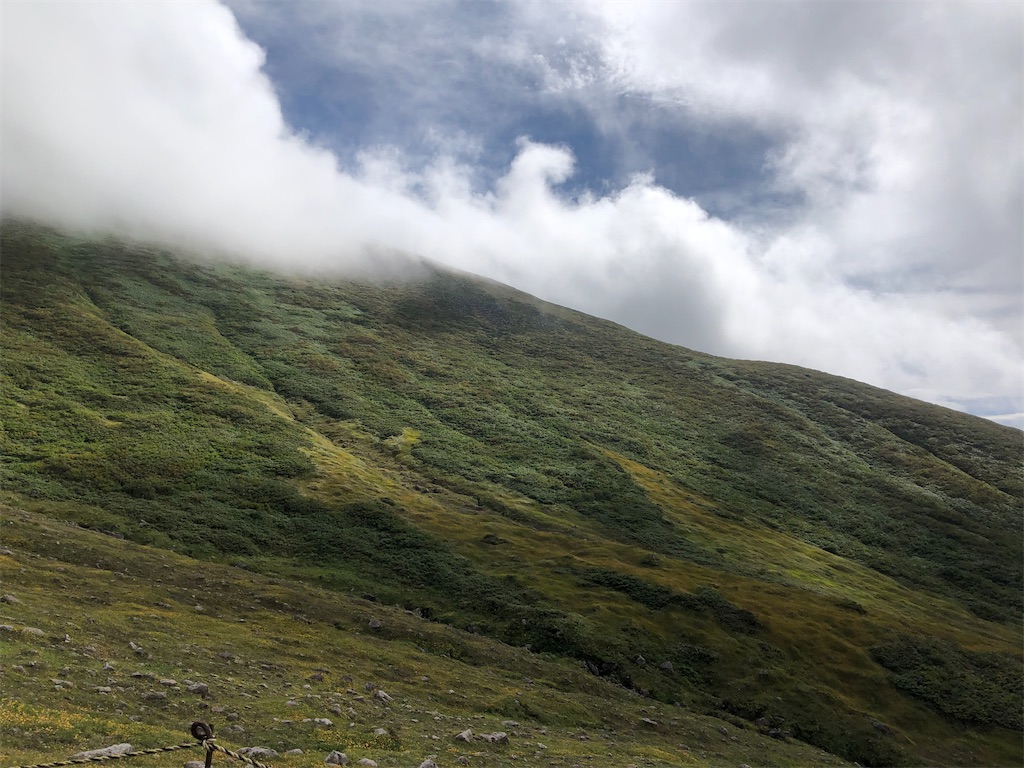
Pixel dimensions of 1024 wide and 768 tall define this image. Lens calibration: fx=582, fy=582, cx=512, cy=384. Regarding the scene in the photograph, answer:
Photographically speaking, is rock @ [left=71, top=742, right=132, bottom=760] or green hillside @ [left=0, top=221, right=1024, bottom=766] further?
green hillside @ [left=0, top=221, right=1024, bottom=766]

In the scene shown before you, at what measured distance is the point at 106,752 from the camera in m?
12.5

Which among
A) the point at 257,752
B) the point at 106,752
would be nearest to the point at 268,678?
the point at 257,752

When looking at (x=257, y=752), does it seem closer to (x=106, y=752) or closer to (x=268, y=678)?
(x=106, y=752)

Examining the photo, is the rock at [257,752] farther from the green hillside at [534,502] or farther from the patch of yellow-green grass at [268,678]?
the green hillside at [534,502]

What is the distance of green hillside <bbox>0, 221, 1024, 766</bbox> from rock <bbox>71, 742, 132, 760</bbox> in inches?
72.6

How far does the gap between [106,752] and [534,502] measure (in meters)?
69.2

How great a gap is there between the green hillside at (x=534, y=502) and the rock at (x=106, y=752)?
Result: 1844 millimetres

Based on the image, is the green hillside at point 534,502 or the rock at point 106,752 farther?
the green hillside at point 534,502

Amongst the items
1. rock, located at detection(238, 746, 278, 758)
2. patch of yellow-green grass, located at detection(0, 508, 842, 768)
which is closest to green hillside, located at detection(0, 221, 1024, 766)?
patch of yellow-green grass, located at detection(0, 508, 842, 768)

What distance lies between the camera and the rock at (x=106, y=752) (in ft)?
39.9

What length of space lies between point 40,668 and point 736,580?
5917cm

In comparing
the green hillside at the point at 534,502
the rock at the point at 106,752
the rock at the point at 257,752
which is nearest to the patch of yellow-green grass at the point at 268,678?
the rock at the point at 257,752

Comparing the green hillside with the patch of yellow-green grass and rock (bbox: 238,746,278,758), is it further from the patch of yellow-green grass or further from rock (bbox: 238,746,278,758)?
rock (bbox: 238,746,278,758)

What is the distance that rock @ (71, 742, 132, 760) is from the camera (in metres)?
12.1
